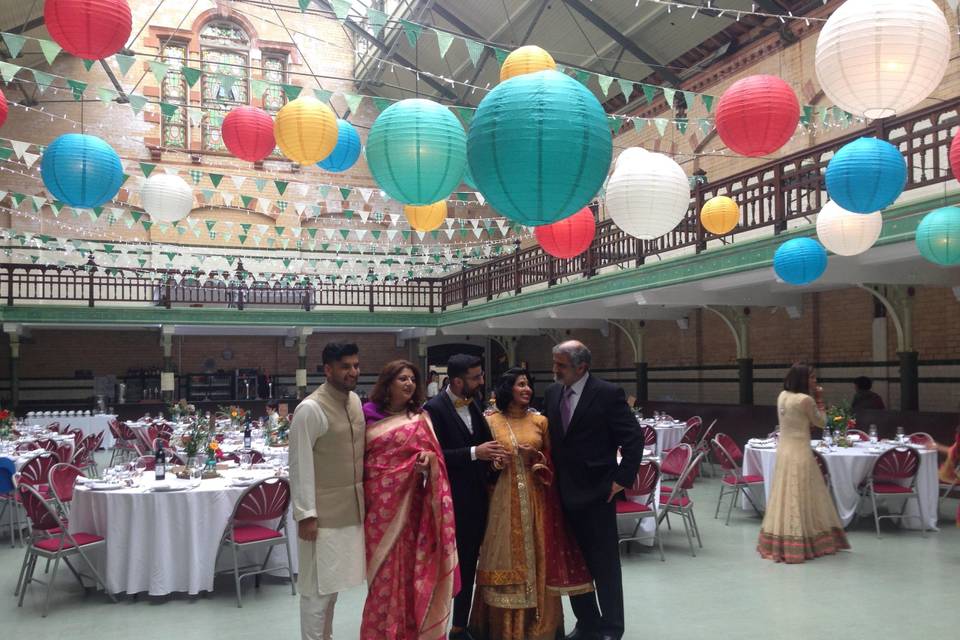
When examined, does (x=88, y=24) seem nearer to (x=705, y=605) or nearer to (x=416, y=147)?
(x=416, y=147)

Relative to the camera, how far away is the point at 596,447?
3.76 m

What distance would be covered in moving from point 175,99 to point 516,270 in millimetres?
11414

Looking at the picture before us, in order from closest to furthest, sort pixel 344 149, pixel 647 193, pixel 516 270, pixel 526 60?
pixel 647 193, pixel 526 60, pixel 344 149, pixel 516 270

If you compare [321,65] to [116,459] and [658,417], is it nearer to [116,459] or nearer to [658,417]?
[116,459]

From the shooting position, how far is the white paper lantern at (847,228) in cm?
662

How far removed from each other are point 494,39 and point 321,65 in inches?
279

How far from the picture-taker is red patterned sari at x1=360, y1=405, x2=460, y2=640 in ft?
11.1

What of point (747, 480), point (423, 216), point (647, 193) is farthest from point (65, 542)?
point (747, 480)

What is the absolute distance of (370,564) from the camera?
11.2ft

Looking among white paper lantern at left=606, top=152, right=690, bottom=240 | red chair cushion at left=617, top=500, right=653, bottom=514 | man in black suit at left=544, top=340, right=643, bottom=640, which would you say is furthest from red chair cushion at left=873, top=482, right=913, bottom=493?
man in black suit at left=544, top=340, right=643, bottom=640

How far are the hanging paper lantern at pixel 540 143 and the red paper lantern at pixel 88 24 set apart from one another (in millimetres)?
2581

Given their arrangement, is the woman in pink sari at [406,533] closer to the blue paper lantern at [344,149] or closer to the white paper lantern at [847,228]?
the blue paper lantern at [344,149]

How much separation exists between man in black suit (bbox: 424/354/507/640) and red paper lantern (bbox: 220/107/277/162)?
13.8 ft

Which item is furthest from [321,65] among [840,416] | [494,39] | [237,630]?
[237,630]
